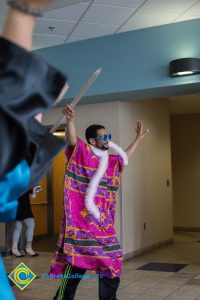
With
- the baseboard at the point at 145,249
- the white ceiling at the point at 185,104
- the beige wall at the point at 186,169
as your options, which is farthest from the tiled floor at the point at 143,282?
the beige wall at the point at 186,169

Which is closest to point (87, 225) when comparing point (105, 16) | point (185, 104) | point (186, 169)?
point (105, 16)

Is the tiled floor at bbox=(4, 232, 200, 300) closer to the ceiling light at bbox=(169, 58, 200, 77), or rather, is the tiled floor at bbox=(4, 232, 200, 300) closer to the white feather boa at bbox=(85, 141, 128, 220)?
the white feather boa at bbox=(85, 141, 128, 220)

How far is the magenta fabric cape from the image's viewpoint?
358 centimetres

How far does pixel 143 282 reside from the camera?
5008 mm

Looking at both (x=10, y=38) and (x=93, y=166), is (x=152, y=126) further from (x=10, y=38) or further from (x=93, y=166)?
(x=10, y=38)

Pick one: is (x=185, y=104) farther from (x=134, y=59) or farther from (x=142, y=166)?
(x=134, y=59)

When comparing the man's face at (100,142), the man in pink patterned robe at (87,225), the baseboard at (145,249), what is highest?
the man's face at (100,142)

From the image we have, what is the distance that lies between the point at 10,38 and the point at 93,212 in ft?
9.43

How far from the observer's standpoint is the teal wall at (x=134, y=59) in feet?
17.2

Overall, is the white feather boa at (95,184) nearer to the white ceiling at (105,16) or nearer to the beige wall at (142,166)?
the white ceiling at (105,16)

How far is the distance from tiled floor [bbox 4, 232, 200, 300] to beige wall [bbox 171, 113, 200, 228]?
3.06 meters

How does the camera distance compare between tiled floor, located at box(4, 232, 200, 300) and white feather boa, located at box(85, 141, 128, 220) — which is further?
tiled floor, located at box(4, 232, 200, 300)

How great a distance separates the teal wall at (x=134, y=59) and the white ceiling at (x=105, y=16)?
117 millimetres

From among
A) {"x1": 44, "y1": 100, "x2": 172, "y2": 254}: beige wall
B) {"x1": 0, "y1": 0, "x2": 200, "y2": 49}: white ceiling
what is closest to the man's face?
{"x1": 0, "y1": 0, "x2": 200, "y2": 49}: white ceiling
